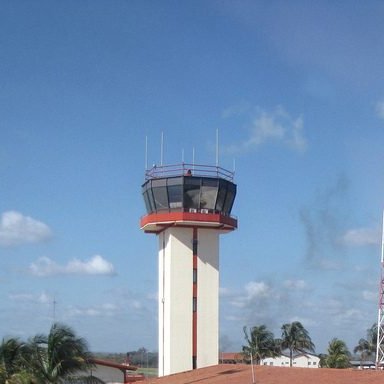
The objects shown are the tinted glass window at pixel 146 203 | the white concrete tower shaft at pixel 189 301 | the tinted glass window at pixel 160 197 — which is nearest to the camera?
the white concrete tower shaft at pixel 189 301

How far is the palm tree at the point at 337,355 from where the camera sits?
323 ft

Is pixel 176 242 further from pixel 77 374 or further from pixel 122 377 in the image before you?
pixel 77 374

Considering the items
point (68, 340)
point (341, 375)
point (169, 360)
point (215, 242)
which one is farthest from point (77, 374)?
point (215, 242)

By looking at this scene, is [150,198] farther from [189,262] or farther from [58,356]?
[58,356]

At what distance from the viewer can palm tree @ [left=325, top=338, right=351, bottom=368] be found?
98.3 meters

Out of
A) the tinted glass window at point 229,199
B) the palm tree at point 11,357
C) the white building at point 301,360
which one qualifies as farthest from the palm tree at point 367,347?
the palm tree at point 11,357

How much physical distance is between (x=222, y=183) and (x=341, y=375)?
2320 centimetres

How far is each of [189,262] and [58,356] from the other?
25.8 m

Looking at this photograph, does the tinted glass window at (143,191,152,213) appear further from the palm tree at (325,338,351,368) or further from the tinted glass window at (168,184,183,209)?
the palm tree at (325,338,351,368)

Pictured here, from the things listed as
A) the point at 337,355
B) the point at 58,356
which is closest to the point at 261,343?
the point at 337,355

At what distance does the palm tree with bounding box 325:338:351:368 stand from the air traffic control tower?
39.4 meters

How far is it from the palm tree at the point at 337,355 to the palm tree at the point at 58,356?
210 feet

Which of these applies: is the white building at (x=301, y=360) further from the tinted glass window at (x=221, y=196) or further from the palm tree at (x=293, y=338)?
the tinted glass window at (x=221, y=196)

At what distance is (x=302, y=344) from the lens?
11525cm
